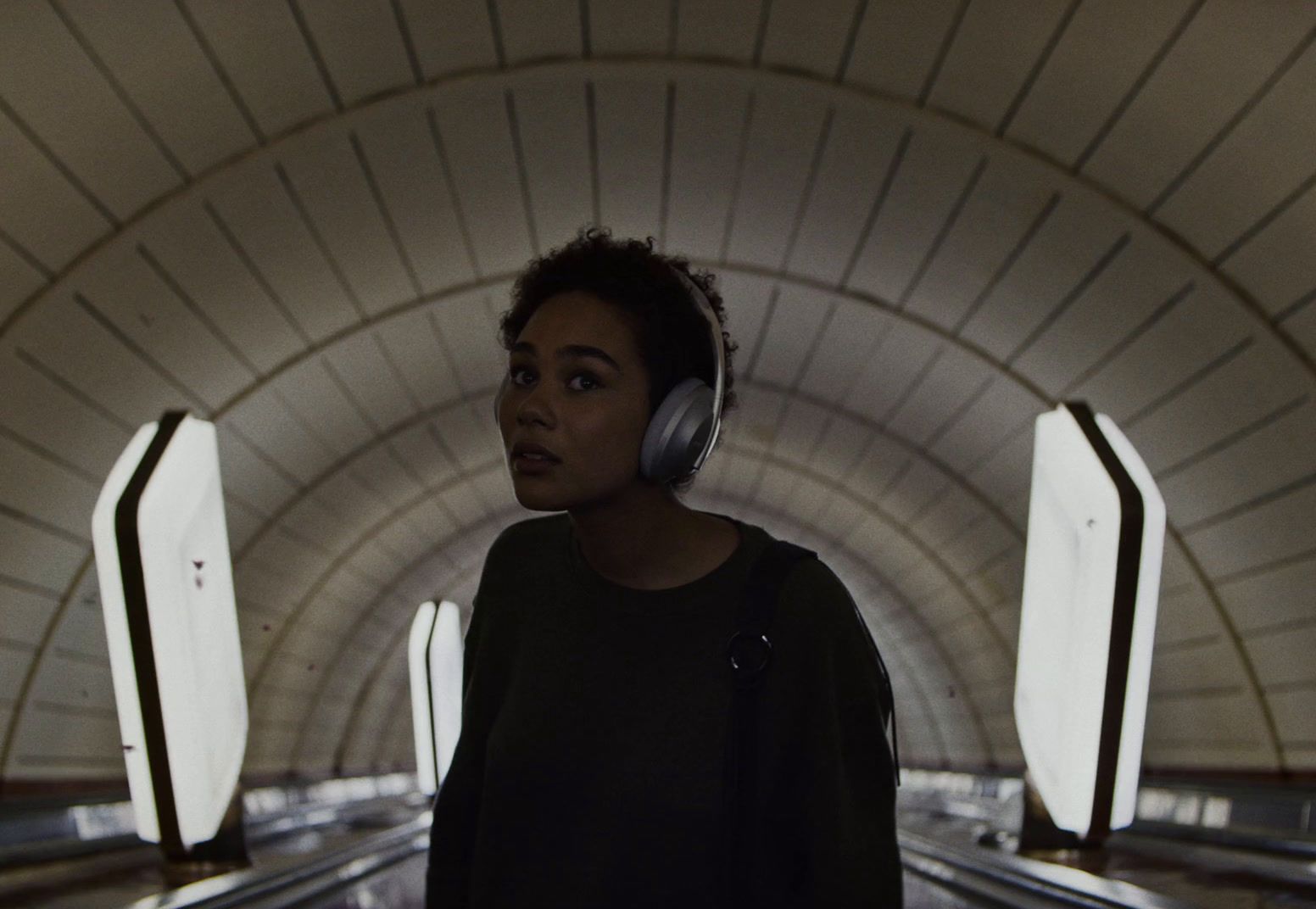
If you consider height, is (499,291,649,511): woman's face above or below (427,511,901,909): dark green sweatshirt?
above

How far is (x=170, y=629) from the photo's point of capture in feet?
19.7

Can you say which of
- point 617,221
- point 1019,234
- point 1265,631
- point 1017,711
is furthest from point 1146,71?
point 1265,631

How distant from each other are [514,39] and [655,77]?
1.03 meters

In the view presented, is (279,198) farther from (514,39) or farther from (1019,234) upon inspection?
(1019,234)

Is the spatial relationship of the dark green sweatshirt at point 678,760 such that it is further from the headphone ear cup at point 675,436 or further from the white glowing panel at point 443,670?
the white glowing panel at point 443,670

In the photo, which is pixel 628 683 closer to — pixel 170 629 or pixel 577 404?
pixel 577 404

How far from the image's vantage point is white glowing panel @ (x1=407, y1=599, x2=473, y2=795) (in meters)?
13.8

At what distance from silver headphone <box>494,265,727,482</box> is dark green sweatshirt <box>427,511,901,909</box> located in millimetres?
156

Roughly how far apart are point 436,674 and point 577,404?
12.6m

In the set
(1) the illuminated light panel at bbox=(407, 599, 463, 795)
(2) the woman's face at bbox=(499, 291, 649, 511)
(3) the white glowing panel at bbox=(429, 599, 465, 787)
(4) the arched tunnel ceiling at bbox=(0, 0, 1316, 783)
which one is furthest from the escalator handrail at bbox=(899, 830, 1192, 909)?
(1) the illuminated light panel at bbox=(407, 599, 463, 795)

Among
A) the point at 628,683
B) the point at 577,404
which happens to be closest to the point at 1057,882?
the point at 628,683

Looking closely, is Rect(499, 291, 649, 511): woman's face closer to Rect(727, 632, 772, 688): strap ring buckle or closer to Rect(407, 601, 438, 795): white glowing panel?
Rect(727, 632, 772, 688): strap ring buckle

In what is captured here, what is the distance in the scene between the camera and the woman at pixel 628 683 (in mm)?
1624

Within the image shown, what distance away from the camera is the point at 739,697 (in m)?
1.63
